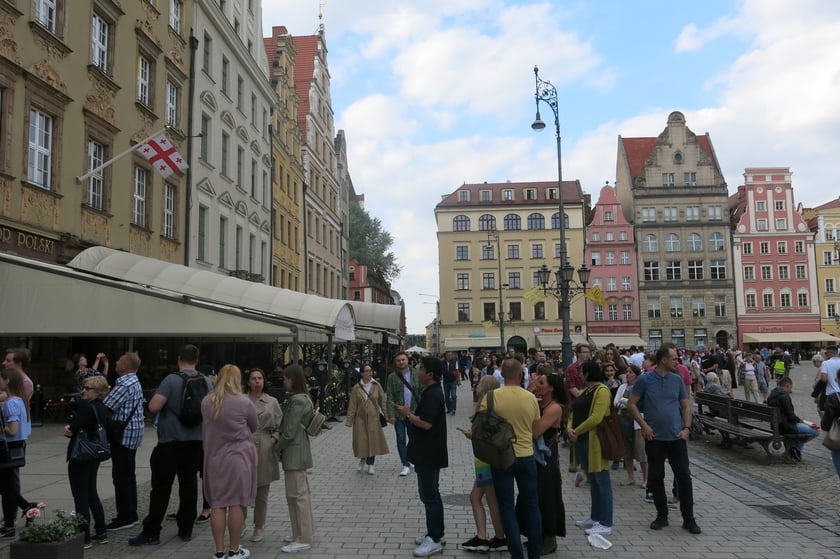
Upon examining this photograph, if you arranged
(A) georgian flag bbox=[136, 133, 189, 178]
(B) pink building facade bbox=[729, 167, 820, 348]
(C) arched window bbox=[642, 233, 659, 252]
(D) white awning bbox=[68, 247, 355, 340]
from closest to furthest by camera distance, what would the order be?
1. (A) georgian flag bbox=[136, 133, 189, 178]
2. (D) white awning bbox=[68, 247, 355, 340]
3. (B) pink building facade bbox=[729, 167, 820, 348]
4. (C) arched window bbox=[642, 233, 659, 252]

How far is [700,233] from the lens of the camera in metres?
65.9

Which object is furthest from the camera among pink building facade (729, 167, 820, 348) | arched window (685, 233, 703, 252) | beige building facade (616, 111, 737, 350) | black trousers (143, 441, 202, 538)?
arched window (685, 233, 703, 252)

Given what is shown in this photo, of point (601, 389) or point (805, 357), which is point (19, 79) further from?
point (805, 357)

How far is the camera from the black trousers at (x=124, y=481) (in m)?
6.82

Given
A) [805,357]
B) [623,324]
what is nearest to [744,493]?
[623,324]

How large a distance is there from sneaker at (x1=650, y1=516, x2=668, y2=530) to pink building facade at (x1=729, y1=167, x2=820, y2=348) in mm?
63089

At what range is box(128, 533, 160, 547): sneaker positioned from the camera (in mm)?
6387

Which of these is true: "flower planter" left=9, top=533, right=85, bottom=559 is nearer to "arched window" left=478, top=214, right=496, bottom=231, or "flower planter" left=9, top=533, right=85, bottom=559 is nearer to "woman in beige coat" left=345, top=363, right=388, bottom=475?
"woman in beige coat" left=345, top=363, right=388, bottom=475

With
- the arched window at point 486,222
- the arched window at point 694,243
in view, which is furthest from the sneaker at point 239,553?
the arched window at point 486,222

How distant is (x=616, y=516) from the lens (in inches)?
301

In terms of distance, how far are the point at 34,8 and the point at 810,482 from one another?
674 inches

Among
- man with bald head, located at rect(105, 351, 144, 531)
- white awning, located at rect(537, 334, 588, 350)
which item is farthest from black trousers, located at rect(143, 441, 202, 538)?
white awning, located at rect(537, 334, 588, 350)

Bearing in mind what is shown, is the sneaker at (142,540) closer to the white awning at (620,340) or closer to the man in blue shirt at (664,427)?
the man in blue shirt at (664,427)

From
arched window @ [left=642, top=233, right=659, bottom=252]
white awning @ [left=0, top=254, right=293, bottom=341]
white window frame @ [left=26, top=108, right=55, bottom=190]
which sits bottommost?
white awning @ [left=0, top=254, right=293, bottom=341]
